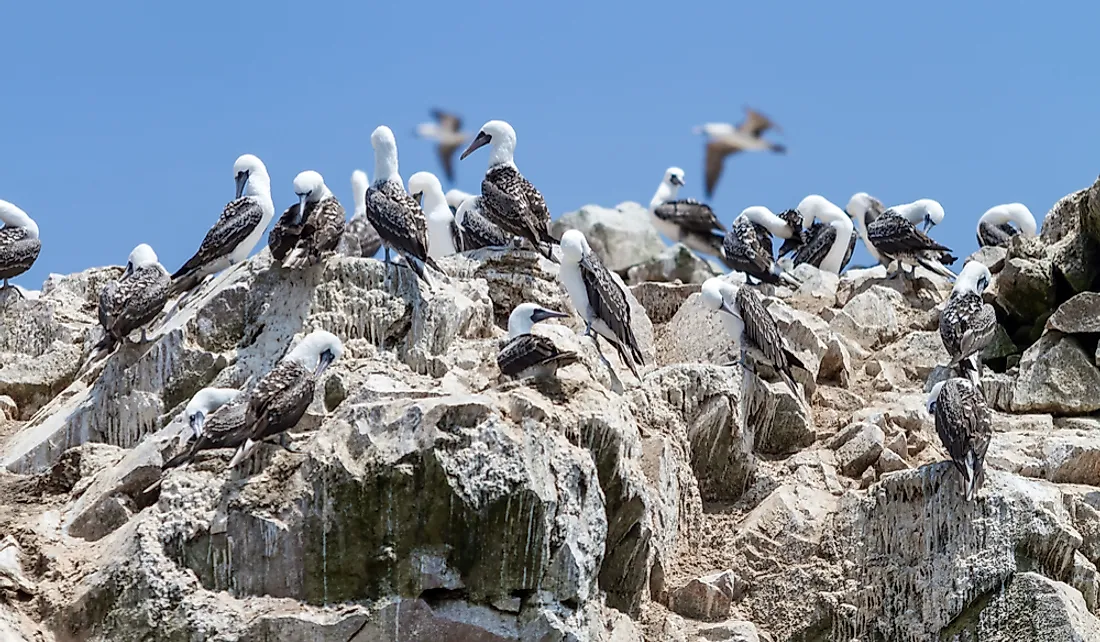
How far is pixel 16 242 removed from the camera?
1947 centimetres

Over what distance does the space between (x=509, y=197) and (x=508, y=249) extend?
0.60 meters

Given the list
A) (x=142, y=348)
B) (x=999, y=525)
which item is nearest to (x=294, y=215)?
(x=142, y=348)

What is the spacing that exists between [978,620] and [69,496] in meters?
7.70

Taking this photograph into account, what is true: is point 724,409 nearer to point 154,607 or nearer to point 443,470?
point 443,470

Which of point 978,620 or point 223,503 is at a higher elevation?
point 223,503

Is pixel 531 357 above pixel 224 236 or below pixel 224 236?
below

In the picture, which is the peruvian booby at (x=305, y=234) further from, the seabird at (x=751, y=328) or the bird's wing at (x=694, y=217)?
the bird's wing at (x=694, y=217)

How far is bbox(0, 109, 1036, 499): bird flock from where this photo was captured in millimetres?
13938

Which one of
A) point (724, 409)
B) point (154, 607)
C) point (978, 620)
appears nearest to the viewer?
point (154, 607)

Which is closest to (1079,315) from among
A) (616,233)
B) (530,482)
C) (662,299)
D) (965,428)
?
(965,428)

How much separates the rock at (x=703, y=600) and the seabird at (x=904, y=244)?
693cm

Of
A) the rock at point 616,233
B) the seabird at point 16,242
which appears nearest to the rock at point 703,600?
the seabird at point 16,242

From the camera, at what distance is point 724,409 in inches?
625

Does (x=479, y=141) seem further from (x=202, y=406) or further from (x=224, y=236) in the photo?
(x=202, y=406)
